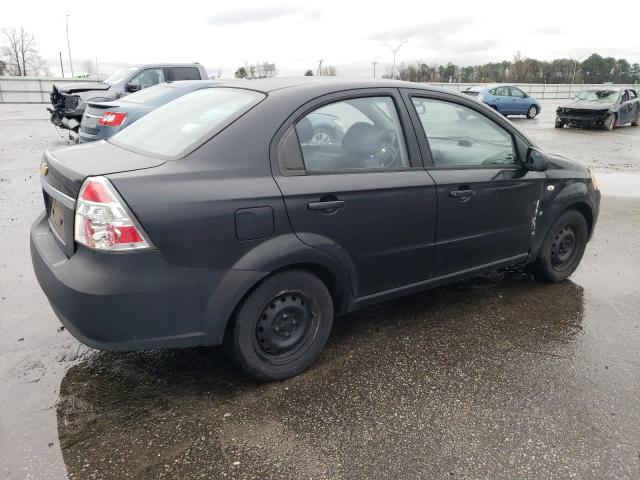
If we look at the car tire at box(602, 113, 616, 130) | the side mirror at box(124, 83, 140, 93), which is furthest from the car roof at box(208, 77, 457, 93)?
the car tire at box(602, 113, 616, 130)

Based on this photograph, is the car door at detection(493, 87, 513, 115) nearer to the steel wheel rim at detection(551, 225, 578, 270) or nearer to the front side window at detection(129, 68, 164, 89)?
the front side window at detection(129, 68, 164, 89)

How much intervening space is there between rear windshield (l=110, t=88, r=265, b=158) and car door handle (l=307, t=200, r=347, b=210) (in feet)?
2.12

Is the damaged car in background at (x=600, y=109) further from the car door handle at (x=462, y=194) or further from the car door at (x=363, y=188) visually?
the car door at (x=363, y=188)

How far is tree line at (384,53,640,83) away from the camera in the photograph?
71.4 m

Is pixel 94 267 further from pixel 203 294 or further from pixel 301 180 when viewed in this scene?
pixel 301 180

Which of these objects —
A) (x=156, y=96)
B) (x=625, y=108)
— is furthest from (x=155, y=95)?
(x=625, y=108)

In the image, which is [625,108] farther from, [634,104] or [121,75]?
[121,75]

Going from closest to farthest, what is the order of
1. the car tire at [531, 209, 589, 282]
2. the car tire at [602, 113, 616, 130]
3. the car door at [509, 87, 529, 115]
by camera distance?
the car tire at [531, 209, 589, 282]
the car tire at [602, 113, 616, 130]
the car door at [509, 87, 529, 115]

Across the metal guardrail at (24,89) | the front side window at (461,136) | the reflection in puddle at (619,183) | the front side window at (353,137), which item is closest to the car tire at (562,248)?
the front side window at (461,136)

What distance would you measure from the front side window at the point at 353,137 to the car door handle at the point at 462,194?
0.42m

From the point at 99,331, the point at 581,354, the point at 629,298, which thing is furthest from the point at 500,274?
the point at 99,331

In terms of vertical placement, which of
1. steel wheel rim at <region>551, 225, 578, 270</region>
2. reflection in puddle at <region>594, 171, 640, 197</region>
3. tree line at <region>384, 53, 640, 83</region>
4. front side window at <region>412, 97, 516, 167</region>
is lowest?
reflection in puddle at <region>594, 171, 640, 197</region>

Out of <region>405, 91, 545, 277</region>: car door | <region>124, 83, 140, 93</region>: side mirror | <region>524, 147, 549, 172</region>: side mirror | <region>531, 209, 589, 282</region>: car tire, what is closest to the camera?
<region>405, 91, 545, 277</region>: car door

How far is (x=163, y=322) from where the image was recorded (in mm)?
2500
